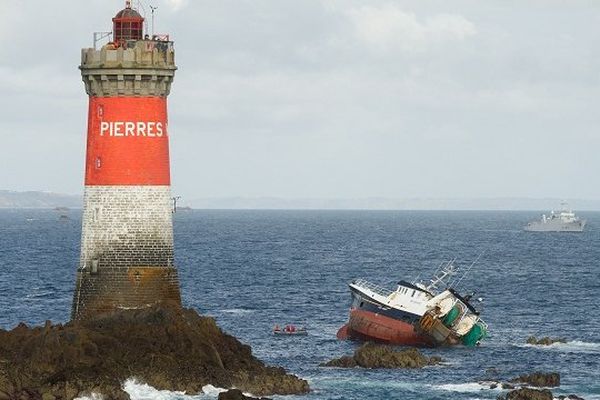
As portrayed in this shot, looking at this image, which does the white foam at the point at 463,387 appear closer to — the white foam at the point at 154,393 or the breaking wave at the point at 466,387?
the breaking wave at the point at 466,387

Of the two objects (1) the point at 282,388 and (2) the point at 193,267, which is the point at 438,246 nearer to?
(2) the point at 193,267

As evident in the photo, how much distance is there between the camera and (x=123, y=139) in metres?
54.1

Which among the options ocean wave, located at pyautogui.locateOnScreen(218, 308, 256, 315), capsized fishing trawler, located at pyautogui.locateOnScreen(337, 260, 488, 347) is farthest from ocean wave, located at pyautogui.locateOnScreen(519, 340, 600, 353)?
ocean wave, located at pyautogui.locateOnScreen(218, 308, 256, 315)

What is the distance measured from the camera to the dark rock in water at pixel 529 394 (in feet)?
174

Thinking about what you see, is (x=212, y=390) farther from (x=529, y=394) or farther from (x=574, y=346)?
(x=574, y=346)

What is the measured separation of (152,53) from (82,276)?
31.1ft

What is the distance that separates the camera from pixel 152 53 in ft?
176

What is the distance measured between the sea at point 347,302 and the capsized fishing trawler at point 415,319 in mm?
1183

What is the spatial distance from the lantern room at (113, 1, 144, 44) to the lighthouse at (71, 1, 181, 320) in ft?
0.13

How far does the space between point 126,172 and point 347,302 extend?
4699 cm

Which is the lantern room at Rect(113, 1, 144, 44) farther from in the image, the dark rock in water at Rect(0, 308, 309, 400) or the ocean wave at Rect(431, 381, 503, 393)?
the ocean wave at Rect(431, 381, 503, 393)

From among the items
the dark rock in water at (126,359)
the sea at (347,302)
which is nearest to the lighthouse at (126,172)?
the dark rock in water at (126,359)

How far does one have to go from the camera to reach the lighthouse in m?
53.7

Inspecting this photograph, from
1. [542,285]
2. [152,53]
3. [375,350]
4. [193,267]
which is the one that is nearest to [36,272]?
[193,267]
